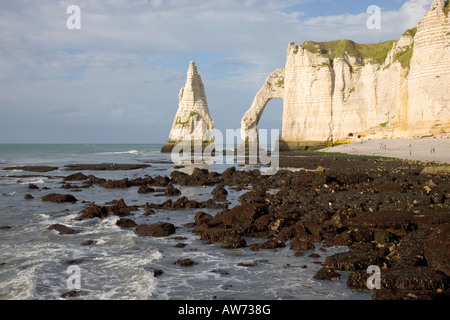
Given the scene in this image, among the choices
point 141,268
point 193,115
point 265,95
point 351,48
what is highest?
point 351,48

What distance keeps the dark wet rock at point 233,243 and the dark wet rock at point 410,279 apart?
13.3ft

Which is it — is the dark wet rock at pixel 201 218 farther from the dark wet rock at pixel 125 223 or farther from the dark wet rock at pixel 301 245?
the dark wet rock at pixel 301 245

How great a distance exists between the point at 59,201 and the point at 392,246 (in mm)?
17633

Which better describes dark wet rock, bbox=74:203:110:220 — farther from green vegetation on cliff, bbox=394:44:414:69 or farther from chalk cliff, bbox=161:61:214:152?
chalk cliff, bbox=161:61:214:152

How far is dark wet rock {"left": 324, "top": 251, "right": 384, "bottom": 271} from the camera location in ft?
29.8

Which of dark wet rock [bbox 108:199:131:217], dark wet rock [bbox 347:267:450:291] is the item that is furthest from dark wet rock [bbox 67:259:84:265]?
dark wet rock [bbox 347:267:450:291]

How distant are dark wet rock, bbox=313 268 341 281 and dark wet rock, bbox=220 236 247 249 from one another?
3.25m

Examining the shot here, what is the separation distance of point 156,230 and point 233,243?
129 inches

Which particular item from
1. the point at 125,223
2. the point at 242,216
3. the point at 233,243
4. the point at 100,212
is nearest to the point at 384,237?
the point at 233,243

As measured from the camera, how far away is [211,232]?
12.7 meters

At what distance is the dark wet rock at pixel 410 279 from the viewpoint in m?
7.63

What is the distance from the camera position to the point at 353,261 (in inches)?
361

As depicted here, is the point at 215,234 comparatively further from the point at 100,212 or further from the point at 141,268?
the point at 100,212

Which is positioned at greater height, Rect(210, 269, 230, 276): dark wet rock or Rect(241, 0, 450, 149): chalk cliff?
Rect(241, 0, 450, 149): chalk cliff
